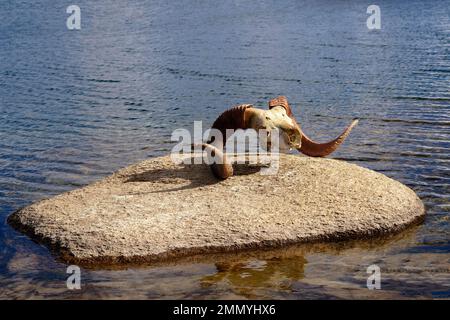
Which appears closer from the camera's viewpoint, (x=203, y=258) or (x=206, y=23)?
(x=203, y=258)

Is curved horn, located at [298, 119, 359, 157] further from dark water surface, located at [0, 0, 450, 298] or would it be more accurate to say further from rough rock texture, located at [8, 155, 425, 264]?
dark water surface, located at [0, 0, 450, 298]

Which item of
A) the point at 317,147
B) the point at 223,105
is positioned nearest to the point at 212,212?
the point at 317,147

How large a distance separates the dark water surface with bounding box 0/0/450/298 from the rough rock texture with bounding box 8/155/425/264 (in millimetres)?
222

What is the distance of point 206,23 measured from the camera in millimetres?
28375

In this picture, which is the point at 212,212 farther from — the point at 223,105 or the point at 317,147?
the point at 223,105

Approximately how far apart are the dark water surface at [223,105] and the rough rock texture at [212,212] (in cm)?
22

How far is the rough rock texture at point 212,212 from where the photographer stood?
8.12m

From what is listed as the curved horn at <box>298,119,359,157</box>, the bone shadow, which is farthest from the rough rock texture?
the curved horn at <box>298,119,359,157</box>

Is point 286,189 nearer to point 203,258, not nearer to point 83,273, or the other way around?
point 203,258

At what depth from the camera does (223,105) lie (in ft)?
53.1

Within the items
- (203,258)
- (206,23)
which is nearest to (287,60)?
(206,23)

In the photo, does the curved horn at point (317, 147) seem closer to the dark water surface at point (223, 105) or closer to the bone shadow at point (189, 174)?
the dark water surface at point (223, 105)

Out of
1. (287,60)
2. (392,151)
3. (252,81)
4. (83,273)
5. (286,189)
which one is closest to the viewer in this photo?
(83,273)

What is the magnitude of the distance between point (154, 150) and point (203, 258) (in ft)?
17.2
